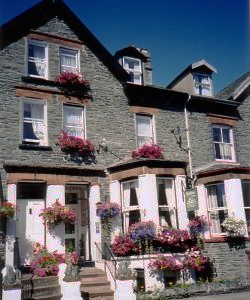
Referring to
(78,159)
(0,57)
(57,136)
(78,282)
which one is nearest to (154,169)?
(78,159)

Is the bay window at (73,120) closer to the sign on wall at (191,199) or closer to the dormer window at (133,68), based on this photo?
the dormer window at (133,68)

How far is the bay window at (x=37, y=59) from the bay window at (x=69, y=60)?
29.3 inches

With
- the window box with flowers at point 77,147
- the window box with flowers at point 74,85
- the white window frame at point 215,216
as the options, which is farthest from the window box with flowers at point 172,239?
the window box with flowers at point 74,85

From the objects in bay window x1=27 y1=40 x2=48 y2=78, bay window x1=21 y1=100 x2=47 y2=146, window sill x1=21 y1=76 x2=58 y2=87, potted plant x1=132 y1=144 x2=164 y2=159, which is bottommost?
potted plant x1=132 y1=144 x2=164 y2=159

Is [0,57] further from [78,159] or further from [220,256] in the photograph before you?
[220,256]

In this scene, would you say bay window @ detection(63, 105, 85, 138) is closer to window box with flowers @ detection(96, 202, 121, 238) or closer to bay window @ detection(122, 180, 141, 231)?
bay window @ detection(122, 180, 141, 231)

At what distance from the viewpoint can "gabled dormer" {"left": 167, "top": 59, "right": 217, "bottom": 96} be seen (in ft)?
61.9

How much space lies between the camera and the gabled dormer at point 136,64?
688 inches

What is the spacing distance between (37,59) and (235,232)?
1112cm

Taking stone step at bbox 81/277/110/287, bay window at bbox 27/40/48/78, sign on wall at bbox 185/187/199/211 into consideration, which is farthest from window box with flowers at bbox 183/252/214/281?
bay window at bbox 27/40/48/78

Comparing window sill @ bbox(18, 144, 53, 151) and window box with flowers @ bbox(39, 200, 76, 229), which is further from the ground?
window sill @ bbox(18, 144, 53, 151)

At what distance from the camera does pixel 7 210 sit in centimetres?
1189

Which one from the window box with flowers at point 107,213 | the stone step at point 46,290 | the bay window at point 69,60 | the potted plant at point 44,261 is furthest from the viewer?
the bay window at point 69,60

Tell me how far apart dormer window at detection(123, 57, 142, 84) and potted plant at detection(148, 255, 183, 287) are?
8.95m
